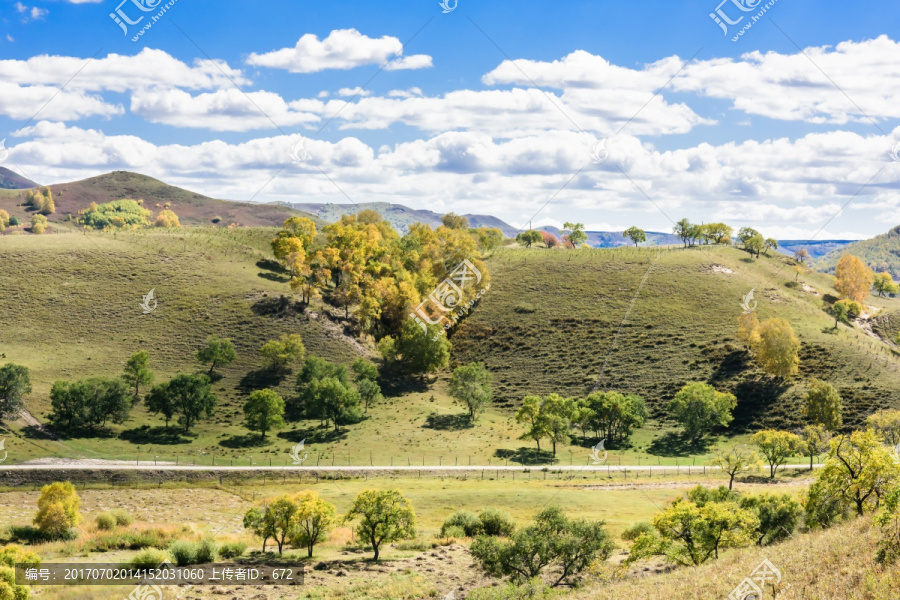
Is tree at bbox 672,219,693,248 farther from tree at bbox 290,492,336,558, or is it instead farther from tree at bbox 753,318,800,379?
tree at bbox 290,492,336,558

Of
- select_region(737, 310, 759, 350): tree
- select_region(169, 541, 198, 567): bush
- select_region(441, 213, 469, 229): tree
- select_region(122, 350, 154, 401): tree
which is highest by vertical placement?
select_region(441, 213, 469, 229): tree

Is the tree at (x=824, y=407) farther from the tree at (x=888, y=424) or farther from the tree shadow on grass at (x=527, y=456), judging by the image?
the tree shadow on grass at (x=527, y=456)

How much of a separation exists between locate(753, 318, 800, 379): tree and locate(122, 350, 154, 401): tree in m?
91.7

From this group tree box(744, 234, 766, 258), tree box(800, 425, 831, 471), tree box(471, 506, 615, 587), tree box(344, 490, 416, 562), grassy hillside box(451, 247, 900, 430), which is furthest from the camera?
tree box(744, 234, 766, 258)

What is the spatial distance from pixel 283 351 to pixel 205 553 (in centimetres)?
6477

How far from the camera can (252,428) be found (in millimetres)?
92000

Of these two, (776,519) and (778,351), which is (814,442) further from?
(776,519)

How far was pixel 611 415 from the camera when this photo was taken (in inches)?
3816

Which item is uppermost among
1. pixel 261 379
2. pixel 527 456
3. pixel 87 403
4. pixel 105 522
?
pixel 261 379

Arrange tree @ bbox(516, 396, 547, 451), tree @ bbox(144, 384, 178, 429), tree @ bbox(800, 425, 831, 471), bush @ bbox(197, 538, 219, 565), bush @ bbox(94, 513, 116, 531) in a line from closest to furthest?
bush @ bbox(197, 538, 219, 565) → bush @ bbox(94, 513, 116, 531) → tree @ bbox(800, 425, 831, 471) → tree @ bbox(516, 396, 547, 451) → tree @ bbox(144, 384, 178, 429)

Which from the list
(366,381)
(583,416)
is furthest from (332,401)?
(583,416)

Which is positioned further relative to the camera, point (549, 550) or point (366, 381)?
point (366, 381)

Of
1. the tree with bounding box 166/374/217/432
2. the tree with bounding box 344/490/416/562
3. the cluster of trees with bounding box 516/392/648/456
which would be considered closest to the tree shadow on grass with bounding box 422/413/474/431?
the cluster of trees with bounding box 516/392/648/456

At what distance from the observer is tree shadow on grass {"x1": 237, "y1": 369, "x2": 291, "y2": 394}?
345 ft
